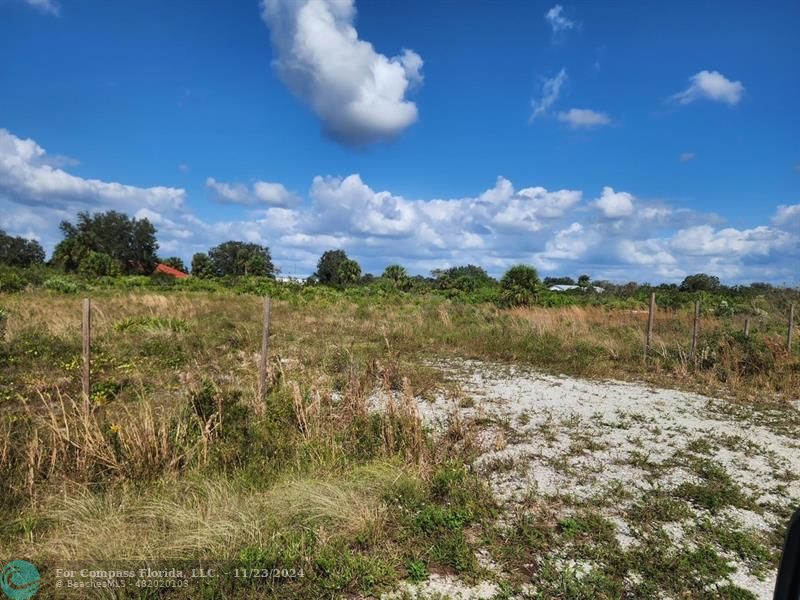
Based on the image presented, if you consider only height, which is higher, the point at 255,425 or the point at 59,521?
the point at 255,425

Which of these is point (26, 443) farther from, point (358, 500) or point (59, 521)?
point (358, 500)

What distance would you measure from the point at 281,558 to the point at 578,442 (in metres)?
3.80

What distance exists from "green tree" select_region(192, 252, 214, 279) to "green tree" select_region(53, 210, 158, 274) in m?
6.70

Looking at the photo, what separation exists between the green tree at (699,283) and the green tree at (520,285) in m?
23.6

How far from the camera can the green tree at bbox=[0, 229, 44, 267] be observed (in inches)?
2156

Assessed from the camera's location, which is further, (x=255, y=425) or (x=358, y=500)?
(x=255, y=425)

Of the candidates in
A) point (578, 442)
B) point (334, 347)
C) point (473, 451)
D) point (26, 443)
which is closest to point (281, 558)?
point (473, 451)

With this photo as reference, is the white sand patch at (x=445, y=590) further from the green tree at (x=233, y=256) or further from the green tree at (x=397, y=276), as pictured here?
the green tree at (x=233, y=256)

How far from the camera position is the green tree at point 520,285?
2320 centimetres

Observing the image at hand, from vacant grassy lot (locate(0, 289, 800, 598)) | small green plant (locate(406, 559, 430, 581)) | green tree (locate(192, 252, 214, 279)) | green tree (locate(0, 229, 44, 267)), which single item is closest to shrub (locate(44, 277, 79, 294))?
vacant grassy lot (locate(0, 289, 800, 598))

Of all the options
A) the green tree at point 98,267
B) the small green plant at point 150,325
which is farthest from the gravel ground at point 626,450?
the green tree at point 98,267

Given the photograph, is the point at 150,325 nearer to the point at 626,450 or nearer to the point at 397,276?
the point at 626,450

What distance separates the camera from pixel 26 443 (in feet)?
13.5

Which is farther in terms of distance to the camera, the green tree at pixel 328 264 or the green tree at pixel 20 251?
the green tree at pixel 328 264
